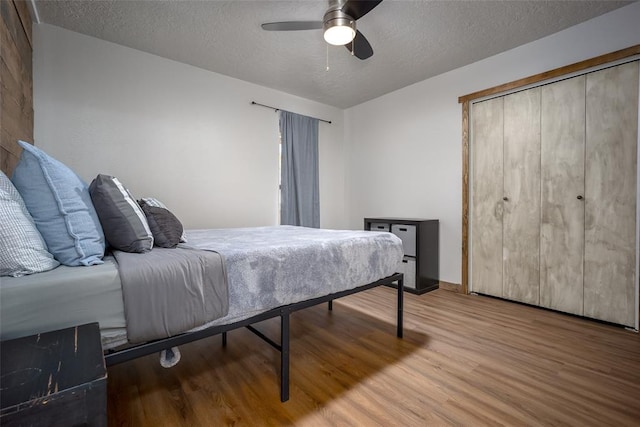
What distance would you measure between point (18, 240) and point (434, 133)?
146 inches

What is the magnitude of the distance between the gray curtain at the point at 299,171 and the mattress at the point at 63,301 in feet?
9.64

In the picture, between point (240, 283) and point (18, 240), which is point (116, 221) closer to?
point (18, 240)

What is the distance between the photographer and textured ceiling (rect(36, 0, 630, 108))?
7.51 ft

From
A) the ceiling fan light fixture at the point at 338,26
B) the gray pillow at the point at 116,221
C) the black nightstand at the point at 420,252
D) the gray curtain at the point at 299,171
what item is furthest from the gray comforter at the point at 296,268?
the gray curtain at the point at 299,171

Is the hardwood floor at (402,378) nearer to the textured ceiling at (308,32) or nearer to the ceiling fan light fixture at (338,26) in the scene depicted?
the ceiling fan light fixture at (338,26)

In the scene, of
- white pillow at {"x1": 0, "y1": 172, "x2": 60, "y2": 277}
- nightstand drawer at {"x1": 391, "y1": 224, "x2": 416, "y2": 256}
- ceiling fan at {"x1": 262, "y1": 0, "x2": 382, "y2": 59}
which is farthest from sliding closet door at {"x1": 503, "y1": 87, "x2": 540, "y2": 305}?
white pillow at {"x1": 0, "y1": 172, "x2": 60, "y2": 277}

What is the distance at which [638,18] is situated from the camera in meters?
2.26

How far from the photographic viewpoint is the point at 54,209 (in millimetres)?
1128

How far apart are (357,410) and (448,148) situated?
9.80 ft

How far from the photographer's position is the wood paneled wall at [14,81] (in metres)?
1.71

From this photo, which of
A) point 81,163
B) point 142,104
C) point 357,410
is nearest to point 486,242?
point 357,410

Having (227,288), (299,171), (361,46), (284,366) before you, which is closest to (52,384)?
(227,288)

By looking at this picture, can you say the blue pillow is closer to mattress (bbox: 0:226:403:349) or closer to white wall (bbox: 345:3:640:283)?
mattress (bbox: 0:226:403:349)

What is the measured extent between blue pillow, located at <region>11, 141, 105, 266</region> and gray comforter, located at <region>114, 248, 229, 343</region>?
139 mm
